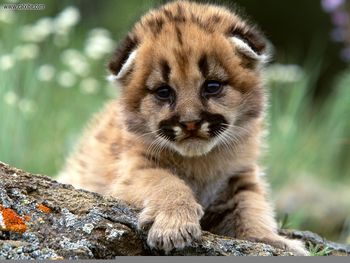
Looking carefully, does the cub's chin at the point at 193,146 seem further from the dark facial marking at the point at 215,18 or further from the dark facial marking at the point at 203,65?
the dark facial marking at the point at 215,18

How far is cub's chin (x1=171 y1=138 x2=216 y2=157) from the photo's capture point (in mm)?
4836

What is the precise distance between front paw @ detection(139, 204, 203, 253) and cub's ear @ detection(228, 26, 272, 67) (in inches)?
49.3

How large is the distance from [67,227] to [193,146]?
4.15 ft

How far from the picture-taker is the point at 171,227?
4246 mm

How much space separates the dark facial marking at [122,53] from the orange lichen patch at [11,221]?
189 centimetres

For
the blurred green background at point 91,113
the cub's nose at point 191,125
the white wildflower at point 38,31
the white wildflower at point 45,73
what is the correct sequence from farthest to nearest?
the white wildflower at point 38,31 < the white wildflower at point 45,73 < the blurred green background at point 91,113 < the cub's nose at point 191,125

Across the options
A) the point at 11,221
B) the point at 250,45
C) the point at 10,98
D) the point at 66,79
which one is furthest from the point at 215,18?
the point at 66,79

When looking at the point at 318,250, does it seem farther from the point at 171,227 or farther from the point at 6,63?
the point at 6,63

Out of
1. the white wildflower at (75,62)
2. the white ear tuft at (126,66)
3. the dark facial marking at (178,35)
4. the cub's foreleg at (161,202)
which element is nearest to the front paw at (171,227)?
the cub's foreleg at (161,202)

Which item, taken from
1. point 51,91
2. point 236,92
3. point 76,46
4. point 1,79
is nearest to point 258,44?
point 236,92

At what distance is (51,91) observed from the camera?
9438 millimetres

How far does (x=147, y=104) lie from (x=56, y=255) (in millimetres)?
1724

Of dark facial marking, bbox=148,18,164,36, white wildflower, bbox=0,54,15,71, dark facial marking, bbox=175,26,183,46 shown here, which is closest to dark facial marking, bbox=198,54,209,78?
dark facial marking, bbox=175,26,183,46

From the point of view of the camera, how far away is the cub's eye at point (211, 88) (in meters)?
4.91
